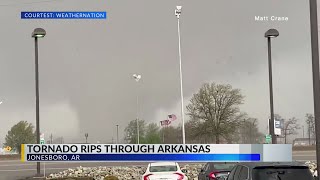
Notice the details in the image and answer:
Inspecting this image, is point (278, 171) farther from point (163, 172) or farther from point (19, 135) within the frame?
point (19, 135)

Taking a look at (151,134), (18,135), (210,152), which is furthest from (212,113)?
(18,135)

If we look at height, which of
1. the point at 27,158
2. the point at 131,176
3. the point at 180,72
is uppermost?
the point at 180,72

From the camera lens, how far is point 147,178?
63.5 feet

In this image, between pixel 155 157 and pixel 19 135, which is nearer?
pixel 155 157

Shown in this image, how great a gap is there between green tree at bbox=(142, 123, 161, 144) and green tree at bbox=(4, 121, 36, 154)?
35.3m

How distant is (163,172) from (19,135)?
67.8 meters

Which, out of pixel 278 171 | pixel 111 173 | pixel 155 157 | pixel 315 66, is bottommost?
pixel 111 173

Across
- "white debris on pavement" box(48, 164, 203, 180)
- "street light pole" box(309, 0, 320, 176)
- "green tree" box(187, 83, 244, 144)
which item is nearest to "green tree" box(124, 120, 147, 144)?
"green tree" box(187, 83, 244, 144)

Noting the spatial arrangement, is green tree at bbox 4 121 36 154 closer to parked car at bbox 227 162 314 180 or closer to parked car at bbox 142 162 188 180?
parked car at bbox 142 162 188 180

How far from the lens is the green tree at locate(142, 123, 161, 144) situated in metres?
44.3

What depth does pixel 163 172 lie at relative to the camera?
19484 mm

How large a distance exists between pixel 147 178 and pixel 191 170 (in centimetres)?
1271

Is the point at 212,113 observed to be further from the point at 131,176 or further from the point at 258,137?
the point at 131,176

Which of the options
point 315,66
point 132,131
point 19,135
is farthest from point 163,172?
point 19,135
